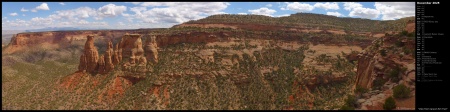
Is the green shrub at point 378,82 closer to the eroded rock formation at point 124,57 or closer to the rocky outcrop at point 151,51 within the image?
the eroded rock formation at point 124,57

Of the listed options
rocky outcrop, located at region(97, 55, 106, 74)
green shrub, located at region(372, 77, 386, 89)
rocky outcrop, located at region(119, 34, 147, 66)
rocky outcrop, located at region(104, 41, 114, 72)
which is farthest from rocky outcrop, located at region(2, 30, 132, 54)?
green shrub, located at region(372, 77, 386, 89)

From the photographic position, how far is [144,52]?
2327 inches

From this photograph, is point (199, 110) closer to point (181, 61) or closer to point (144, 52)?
point (181, 61)

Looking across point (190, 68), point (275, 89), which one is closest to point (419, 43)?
point (275, 89)

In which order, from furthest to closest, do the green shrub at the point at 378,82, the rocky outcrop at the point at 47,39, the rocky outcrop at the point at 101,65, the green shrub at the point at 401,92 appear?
the rocky outcrop at the point at 47,39
the rocky outcrop at the point at 101,65
the green shrub at the point at 378,82
the green shrub at the point at 401,92

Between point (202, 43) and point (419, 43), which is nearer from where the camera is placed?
point (419, 43)

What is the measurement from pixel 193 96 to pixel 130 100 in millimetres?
8188

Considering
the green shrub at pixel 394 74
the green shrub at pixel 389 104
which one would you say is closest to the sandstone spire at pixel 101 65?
the green shrub at pixel 394 74

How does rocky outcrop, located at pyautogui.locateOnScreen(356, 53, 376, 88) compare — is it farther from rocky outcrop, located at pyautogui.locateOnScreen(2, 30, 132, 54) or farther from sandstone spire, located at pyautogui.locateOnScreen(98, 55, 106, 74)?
rocky outcrop, located at pyautogui.locateOnScreen(2, 30, 132, 54)

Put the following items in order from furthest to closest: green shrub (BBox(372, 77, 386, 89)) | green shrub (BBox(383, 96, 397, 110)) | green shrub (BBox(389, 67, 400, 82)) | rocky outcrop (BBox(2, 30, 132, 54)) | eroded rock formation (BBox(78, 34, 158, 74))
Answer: rocky outcrop (BBox(2, 30, 132, 54)), eroded rock formation (BBox(78, 34, 158, 74)), green shrub (BBox(372, 77, 386, 89)), green shrub (BBox(389, 67, 400, 82)), green shrub (BBox(383, 96, 397, 110))

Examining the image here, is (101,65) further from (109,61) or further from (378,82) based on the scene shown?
(378,82)

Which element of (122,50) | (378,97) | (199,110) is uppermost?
(122,50)

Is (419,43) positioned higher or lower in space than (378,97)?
higher

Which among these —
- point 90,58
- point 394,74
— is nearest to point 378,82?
point 394,74
